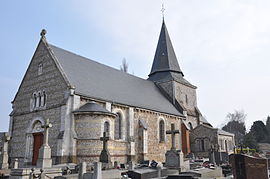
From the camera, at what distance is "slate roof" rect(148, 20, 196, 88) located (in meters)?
28.6

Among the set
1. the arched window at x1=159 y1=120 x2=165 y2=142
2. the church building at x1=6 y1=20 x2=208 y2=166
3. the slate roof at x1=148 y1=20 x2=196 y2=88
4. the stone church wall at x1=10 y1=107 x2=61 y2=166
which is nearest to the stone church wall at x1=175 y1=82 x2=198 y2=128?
the slate roof at x1=148 y1=20 x2=196 y2=88

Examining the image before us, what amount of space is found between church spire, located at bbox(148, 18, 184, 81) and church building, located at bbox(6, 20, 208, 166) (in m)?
4.92

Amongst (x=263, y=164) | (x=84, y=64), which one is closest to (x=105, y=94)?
(x=84, y=64)

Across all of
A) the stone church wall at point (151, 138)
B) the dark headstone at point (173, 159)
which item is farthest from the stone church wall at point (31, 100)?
the dark headstone at point (173, 159)

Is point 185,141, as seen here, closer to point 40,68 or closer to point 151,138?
point 151,138

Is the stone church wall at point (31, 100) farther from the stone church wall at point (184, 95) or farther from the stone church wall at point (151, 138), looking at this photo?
the stone church wall at point (184, 95)

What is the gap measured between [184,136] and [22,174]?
60.2 feet

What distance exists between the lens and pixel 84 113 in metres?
14.8

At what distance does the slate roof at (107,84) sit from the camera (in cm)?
1689

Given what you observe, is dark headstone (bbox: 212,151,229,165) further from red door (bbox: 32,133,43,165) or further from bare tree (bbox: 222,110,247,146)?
bare tree (bbox: 222,110,247,146)

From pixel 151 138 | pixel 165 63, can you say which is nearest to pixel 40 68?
pixel 151 138

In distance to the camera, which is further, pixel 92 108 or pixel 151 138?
pixel 151 138

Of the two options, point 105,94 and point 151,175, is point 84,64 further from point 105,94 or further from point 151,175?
point 151,175

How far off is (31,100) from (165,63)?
56.1ft
